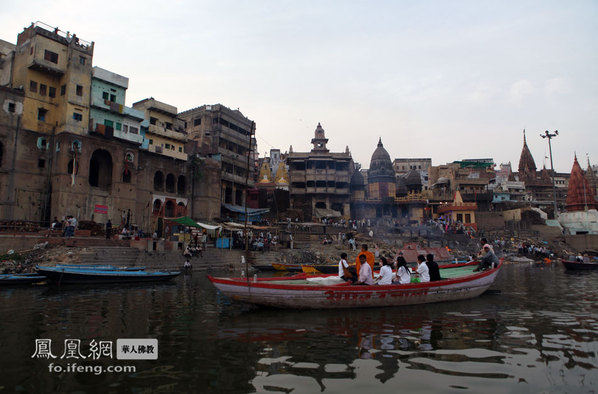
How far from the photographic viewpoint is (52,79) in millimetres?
32594

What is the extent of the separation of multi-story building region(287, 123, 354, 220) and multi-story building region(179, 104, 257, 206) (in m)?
9.17

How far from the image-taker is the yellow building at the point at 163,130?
39716mm

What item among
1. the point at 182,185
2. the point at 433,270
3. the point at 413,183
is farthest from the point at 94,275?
the point at 413,183

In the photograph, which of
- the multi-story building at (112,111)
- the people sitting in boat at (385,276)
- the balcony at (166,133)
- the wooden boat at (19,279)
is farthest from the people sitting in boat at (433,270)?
the balcony at (166,133)

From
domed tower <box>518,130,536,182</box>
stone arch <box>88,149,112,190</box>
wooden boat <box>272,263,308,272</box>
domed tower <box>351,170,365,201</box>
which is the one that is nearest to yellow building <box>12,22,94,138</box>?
stone arch <box>88,149,112,190</box>

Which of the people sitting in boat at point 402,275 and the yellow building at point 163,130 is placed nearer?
the people sitting in boat at point 402,275

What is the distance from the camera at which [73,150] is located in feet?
103

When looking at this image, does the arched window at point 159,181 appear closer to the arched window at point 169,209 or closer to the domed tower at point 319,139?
the arched window at point 169,209

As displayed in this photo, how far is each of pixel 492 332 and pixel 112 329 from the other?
8.93 metres

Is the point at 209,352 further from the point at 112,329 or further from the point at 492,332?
the point at 492,332

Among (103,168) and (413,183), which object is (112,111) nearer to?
(103,168)

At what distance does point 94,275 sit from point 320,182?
41731 millimetres

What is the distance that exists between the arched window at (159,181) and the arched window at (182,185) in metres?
2.32

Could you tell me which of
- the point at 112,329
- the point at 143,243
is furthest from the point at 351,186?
the point at 112,329
